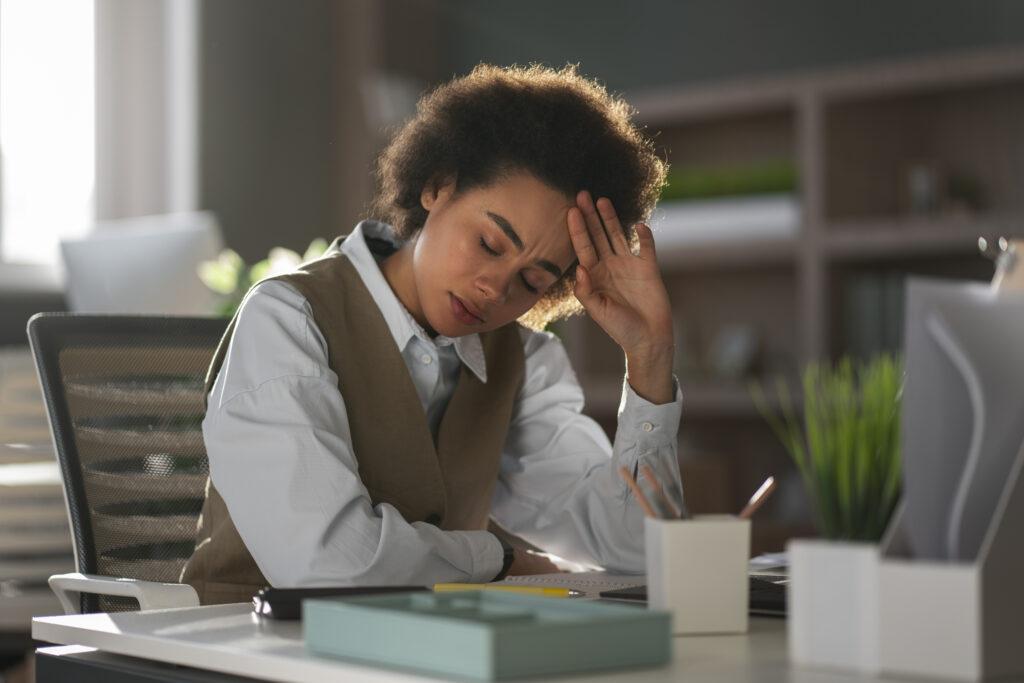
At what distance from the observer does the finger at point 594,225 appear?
5.13ft

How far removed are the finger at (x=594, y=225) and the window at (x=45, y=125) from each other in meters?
3.01

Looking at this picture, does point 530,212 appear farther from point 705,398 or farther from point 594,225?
point 705,398

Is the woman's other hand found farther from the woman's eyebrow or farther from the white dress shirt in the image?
the woman's eyebrow

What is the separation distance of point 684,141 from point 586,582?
12.1 ft

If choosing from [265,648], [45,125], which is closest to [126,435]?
[265,648]

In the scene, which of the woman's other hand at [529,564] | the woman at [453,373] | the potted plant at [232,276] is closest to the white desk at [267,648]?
the woman at [453,373]

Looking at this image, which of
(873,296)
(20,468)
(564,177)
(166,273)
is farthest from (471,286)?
(873,296)

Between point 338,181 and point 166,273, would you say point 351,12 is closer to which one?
point 338,181

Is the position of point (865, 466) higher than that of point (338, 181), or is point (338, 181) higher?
point (338, 181)

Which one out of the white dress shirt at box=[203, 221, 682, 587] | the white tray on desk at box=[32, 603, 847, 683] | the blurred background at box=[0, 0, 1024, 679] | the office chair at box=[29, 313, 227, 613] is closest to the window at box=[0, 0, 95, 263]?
the blurred background at box=[0, 0, 1024, 679]

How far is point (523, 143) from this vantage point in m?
1.55

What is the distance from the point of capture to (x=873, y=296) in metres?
4.23

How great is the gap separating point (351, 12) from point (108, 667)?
4333 mm

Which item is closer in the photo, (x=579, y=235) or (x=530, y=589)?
(x=530, y=589)
